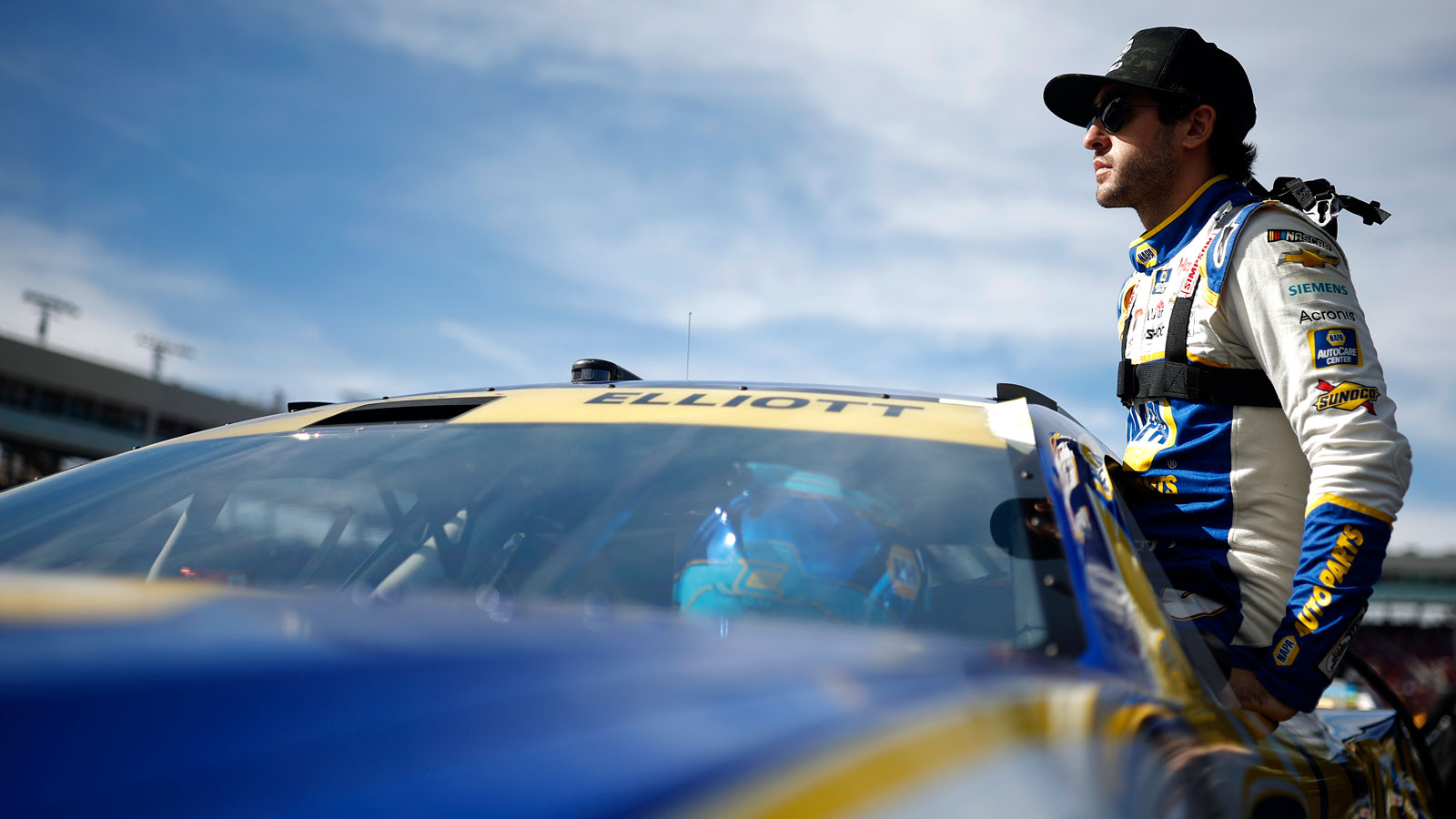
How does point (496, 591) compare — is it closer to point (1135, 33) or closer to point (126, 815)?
point (126, 815)

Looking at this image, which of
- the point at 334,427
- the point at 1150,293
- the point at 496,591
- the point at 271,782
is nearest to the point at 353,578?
the point at 496,591

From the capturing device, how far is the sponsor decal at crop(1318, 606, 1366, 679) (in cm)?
171

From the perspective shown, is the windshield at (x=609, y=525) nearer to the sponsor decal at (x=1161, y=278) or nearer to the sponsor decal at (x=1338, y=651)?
the sponsor decal at (x=1338, y=651)

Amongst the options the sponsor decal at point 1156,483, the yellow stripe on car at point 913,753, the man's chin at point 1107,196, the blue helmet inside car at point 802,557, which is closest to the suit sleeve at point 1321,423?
the sponsor decal at point 1156,483

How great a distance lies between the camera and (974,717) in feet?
2.34

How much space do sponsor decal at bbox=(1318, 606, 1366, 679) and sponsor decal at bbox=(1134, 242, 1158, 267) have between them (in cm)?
94

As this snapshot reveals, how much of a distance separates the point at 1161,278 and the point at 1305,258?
14.2 inches

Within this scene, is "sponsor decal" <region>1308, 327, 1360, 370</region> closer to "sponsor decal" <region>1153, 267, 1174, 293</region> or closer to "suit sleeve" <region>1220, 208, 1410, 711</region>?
"suit sleeve" <region>1220, 208, 1410, 711</region>

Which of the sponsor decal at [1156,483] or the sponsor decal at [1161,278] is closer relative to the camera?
the sponsor decal at [1156,483]

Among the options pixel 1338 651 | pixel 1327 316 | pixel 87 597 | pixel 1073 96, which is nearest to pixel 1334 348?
pixel 1327 316

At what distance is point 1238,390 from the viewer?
6.79ft

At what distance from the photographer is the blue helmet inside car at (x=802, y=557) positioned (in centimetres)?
120

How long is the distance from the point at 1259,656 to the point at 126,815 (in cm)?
191

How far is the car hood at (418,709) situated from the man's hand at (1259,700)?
1113mm
